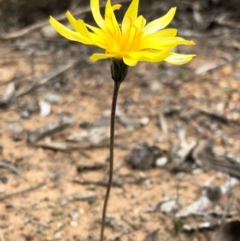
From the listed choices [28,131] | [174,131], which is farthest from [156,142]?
[28,131]

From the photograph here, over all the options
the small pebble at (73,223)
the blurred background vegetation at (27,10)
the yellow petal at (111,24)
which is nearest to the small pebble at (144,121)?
the small pebble at (73,223)

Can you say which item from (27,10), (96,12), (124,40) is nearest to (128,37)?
(124,40)

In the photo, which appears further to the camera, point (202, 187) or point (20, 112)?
point (20, 112)

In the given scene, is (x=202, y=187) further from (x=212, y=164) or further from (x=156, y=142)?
(x=156, y=142)

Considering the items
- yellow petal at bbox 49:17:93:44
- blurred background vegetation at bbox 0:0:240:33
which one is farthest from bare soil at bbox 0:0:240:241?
yellow petal at bbox 49:17:93:44

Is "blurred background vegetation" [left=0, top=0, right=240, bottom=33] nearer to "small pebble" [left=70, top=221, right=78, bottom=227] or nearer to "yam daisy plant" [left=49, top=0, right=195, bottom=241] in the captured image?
"small pebble" [left=70, top=221, right=78, bottom=227]

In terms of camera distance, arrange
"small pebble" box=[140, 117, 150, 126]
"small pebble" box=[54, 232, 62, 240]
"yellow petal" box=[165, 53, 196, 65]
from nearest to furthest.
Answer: "yellow petal" box=[165, 53, 196, 65] → "small pebble" box=[54, 232, 62, 240] → "small pebble" box=[140, 117, 150, 126]

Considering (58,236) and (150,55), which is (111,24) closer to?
(150,55)

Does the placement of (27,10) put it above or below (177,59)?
below
